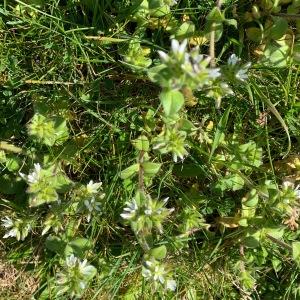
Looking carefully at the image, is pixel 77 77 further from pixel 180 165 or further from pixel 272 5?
pixel 272 5

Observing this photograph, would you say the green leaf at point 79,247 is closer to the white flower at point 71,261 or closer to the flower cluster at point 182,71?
the white flower at point 71,261

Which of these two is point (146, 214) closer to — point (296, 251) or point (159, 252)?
point (159, 252)

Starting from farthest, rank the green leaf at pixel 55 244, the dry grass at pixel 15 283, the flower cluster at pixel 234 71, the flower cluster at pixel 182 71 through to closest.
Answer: the dry grass at pixel 15 283 < the green leaf at pixel 55 244 < the flower cluster at pixel 234 71 < the flower cluster at pixel 182 71

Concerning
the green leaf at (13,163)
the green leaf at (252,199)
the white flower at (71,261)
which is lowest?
the white flower at (71,261)

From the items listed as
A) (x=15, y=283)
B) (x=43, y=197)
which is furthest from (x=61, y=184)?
(x=15, y=283)

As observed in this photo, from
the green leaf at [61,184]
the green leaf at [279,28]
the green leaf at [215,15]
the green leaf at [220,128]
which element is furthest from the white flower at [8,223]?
the green leaf at [279,28]

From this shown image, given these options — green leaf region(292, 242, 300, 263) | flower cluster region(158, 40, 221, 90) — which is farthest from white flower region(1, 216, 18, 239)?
green leaf region(292, 242, 300, 263)

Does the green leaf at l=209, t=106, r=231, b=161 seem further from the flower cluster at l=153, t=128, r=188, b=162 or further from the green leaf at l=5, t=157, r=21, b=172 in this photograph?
the green leaf at l=5, t=157, r=21, b=172
